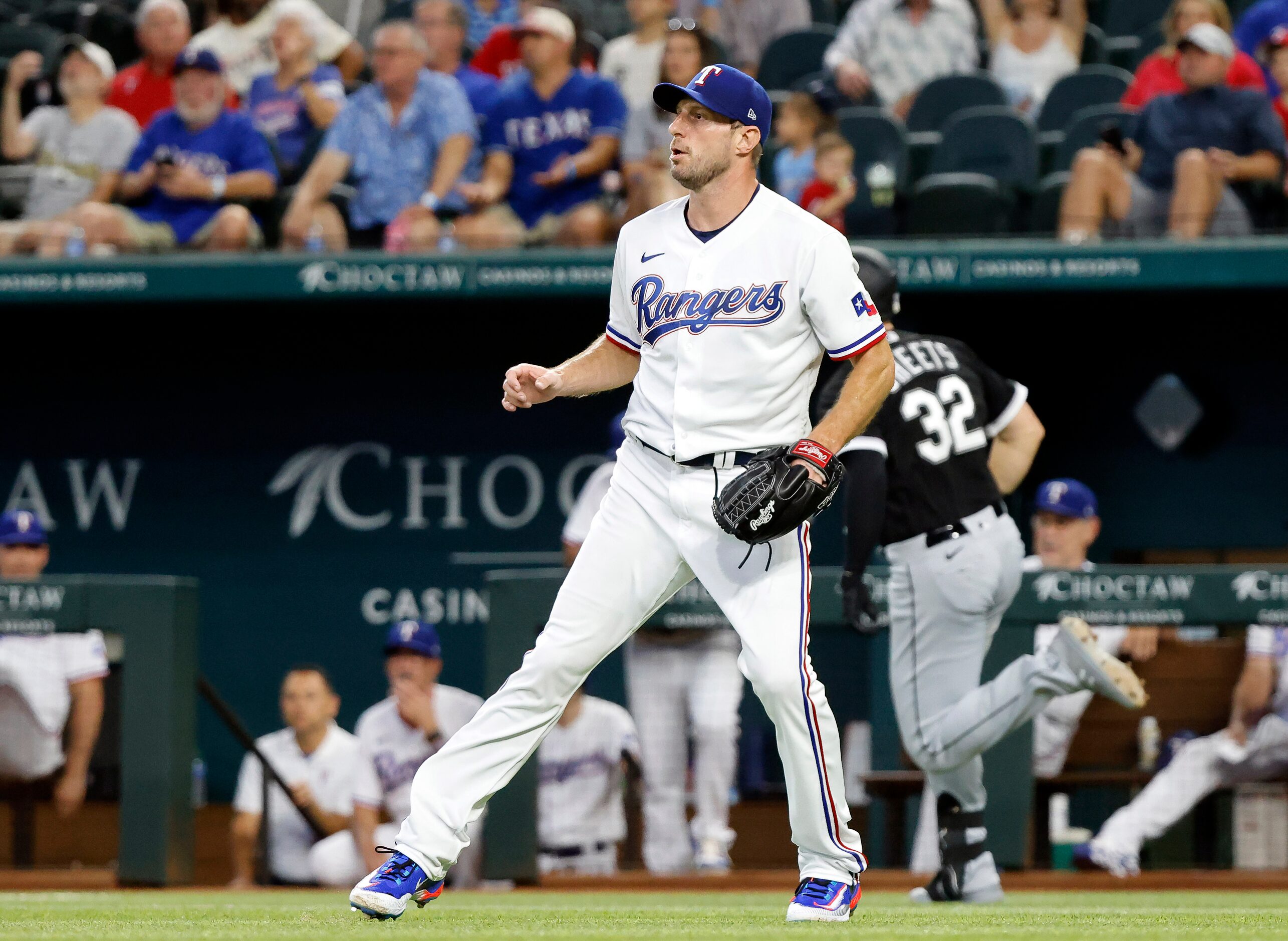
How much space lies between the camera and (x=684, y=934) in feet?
10.9

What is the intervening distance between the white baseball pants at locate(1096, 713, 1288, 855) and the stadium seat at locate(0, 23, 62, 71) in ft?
21.5

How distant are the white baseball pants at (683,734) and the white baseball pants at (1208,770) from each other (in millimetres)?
1357

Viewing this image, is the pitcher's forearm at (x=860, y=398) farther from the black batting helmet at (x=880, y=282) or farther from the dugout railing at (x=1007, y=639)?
the dugout railing at (x=1007, y=639)

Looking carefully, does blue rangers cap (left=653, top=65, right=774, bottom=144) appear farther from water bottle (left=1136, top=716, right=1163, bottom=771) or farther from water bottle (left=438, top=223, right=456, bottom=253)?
water bottle (left=438, top=223, right=456, bottom=253)

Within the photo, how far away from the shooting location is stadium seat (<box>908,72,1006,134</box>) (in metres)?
8.26

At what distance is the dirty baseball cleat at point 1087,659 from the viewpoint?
4.73m

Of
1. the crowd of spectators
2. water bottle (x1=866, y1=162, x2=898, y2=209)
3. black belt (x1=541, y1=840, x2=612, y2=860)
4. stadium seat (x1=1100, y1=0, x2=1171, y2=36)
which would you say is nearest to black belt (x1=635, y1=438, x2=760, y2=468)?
black belt (x1=541, y1=840, x2=612, y2=860)

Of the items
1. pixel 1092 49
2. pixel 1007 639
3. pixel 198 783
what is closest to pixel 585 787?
pixel 1007 639

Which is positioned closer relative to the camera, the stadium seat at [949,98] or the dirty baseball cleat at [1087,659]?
the dirty baseball cleat at [1087,659]

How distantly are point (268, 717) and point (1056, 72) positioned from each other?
15.5 feet

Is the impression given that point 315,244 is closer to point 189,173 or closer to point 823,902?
point 189,173

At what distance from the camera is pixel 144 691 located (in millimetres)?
6191

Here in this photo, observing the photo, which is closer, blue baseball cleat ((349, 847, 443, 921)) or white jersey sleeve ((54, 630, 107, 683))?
blue baseball cleat ((349, 847, 443, 921))

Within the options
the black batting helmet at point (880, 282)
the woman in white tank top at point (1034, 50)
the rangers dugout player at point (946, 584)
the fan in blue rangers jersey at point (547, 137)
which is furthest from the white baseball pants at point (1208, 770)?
the woman in white tank top at point (1034, 50)
